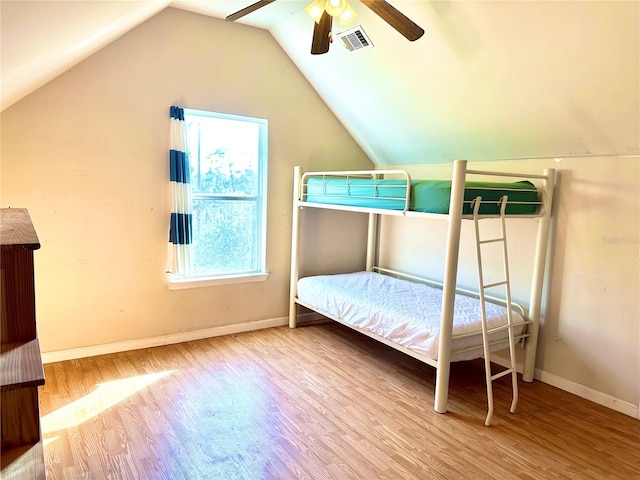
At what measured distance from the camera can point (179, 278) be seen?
3.70m

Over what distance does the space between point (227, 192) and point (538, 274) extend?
2.65 metres

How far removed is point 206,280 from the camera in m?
3.80

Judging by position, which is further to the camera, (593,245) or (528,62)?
(593,245)

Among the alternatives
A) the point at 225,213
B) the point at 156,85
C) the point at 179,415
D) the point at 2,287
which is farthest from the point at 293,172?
the point at 2,287

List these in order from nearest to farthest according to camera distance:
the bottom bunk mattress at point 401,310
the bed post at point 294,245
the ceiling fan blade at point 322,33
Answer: the ceiling fan blade at point 322,33 → the bottom bunk mattress at point 401,310 → the bed post at point 294,245

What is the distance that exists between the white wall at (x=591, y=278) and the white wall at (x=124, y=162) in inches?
92.1

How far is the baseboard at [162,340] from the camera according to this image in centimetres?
327

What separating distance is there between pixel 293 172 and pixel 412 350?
2.10m

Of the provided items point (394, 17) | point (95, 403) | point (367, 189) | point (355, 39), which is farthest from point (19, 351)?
point (355, 39)

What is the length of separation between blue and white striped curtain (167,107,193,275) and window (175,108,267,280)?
0.52 ft

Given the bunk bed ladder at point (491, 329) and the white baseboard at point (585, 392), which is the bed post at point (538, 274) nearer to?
the white baseboard at point (585, 392)

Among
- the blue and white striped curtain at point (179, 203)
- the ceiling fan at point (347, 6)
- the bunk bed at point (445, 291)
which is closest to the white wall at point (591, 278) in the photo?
the bunk bed at point (445, 291)

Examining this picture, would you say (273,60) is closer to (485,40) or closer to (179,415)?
(485,40)

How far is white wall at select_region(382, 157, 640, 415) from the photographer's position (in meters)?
2.74
